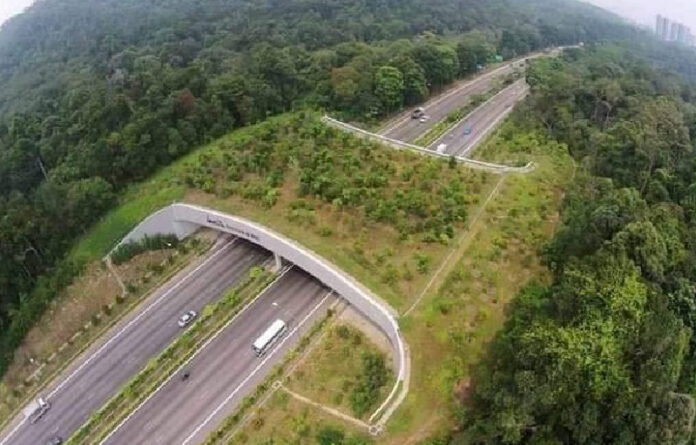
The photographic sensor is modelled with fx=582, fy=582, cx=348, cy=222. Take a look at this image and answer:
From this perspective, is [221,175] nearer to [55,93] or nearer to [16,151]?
[16,151]

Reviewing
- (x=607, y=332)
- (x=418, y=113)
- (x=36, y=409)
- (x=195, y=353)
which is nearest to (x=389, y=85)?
(x=418, y=113)

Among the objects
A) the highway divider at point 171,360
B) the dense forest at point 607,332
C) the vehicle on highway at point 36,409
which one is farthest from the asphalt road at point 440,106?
the vehicle on highway at point 36,409

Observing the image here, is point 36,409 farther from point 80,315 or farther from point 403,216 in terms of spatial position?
point 403,216

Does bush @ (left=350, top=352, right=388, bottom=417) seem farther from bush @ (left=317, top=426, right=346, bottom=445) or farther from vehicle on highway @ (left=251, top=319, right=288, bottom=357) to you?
vehicle on highway @ (left=251, top=319, right=288, bottom=357)

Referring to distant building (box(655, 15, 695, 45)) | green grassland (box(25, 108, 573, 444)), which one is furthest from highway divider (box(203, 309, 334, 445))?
distant building (box(655, 15, 695, 45))

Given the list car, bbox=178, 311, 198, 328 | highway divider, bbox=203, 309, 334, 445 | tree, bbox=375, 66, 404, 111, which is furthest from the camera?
tree, bbox=375, 66, 404, 111

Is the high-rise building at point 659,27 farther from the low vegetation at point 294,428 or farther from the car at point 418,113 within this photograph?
the low vegetation at point 294,428

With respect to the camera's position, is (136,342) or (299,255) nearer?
(136,342)

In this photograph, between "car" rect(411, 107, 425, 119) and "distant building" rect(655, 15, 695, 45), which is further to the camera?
"distant building" rect(655, 15, 695, 45)
